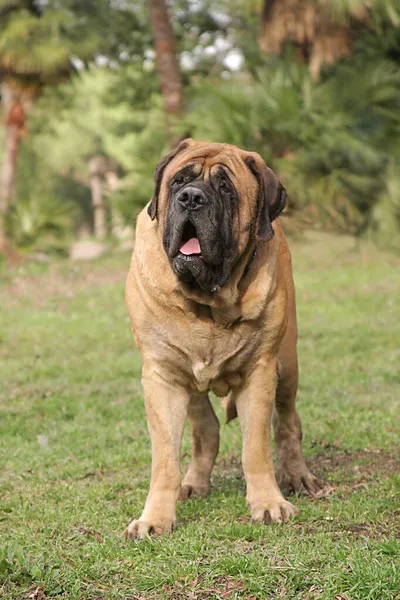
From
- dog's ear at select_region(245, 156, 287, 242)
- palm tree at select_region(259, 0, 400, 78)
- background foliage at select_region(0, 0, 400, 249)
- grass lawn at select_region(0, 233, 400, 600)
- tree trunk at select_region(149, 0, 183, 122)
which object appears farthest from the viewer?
tree trunk at select_region(149, 0, 183, 122)

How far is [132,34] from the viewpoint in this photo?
24391 mm

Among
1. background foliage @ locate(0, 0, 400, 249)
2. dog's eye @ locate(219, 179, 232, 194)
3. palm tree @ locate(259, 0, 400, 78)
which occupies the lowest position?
background foliage @ locate(0, 0, 400, 249)

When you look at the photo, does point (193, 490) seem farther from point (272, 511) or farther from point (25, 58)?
point (25, 58)

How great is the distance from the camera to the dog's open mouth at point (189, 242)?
4250 mm

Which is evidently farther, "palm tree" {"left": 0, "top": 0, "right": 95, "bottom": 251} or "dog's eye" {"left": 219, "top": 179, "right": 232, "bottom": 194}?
"palm tree" {"left": 0, "top": 0, "right": 95, "bottom": 251}

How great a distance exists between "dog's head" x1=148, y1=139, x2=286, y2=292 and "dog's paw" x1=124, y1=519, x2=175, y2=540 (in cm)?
111

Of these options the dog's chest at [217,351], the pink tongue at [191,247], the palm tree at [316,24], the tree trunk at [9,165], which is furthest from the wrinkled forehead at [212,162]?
the tree trunk at [9,165]

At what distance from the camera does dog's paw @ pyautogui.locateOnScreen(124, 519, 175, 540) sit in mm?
4207

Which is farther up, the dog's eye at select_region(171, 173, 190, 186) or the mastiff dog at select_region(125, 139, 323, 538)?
the dog's eye at select_region(171, 173, 190, 186)

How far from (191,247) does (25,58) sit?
54.1 ft

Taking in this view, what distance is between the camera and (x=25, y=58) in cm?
1962

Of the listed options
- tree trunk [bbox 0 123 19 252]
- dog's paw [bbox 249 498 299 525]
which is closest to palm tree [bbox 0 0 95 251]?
tree trunk [bbox 0 123 19 252]

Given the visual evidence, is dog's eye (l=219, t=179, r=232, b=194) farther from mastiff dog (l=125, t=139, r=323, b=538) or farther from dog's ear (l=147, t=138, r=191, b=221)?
dog's ear (l=147, t=138, r=191, b=221)

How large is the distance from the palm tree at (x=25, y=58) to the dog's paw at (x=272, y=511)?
15680mm
